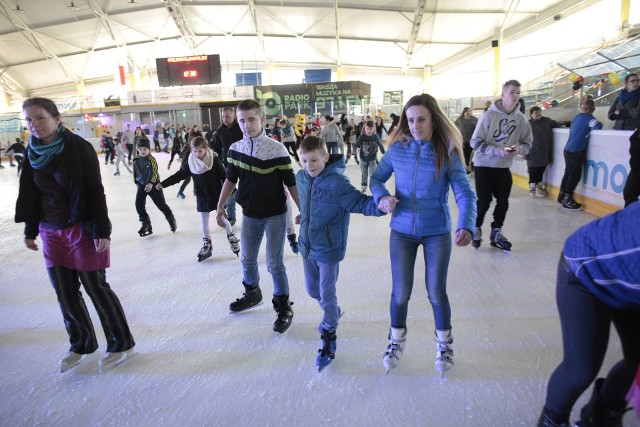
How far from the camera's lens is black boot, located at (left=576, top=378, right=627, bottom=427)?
4.45ft

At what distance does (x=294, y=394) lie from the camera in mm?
1780

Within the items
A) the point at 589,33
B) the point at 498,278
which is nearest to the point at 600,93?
the point at 498,278

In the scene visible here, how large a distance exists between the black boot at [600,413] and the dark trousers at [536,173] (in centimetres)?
508

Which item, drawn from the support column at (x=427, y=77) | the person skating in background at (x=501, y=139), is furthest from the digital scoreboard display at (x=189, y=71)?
the person skating in background at (x=501, y=139)

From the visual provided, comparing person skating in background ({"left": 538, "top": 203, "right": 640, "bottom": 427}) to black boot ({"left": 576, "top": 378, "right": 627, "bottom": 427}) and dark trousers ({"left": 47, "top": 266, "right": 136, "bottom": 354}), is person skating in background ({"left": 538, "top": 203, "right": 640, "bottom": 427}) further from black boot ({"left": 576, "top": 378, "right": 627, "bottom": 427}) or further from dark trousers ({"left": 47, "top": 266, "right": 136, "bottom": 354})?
dark trousers ({"left": 47, "top": 266, "right": 136, "bottom": 354})

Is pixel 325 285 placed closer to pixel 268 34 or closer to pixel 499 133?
pixel 499 133

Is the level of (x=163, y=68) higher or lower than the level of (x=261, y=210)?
higher

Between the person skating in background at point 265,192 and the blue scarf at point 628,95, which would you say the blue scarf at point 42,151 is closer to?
the person skating in background at point 265,192

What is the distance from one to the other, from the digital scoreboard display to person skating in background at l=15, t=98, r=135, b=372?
20.2 meters

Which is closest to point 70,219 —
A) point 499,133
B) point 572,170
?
point 499,133

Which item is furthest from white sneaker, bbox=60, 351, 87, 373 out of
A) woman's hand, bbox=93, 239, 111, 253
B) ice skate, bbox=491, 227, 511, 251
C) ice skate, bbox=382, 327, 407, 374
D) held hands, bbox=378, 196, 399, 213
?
ice skate, bbox=491, 227, 511, 251

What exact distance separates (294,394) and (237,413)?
25 cm

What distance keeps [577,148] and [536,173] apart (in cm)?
91

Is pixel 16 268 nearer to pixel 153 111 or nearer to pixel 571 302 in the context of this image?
pixel 571 302
